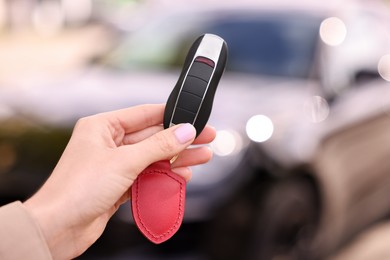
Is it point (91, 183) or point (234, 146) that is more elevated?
point (234, 146)

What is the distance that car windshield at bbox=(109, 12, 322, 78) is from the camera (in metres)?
4.83

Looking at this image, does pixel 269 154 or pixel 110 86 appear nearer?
pixel 269 154

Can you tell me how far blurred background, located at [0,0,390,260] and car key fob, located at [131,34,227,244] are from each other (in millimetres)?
2140

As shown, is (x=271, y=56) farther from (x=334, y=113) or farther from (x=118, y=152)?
(x=118, y=152)

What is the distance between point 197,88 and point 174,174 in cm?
17

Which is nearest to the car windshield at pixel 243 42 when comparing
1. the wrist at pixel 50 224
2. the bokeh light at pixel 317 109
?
the bokeh light at pixel 317 109

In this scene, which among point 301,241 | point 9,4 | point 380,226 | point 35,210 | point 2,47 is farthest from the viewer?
point 9,4

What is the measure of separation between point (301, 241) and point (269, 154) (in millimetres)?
518

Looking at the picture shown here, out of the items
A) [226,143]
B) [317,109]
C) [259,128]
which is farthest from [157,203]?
[317,109]

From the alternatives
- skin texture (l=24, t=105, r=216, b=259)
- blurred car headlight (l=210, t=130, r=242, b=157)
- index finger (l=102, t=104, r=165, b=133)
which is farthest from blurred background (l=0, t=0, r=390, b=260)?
skin texture (l=24, t=105, r=216, b=259)

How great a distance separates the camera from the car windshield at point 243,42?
4.83 meters

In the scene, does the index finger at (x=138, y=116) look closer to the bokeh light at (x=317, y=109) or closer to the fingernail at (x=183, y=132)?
the fingernail at (x=183, y=132)

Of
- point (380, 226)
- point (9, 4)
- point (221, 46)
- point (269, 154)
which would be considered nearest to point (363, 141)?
point (380, 226)

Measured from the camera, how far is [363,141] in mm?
4766
